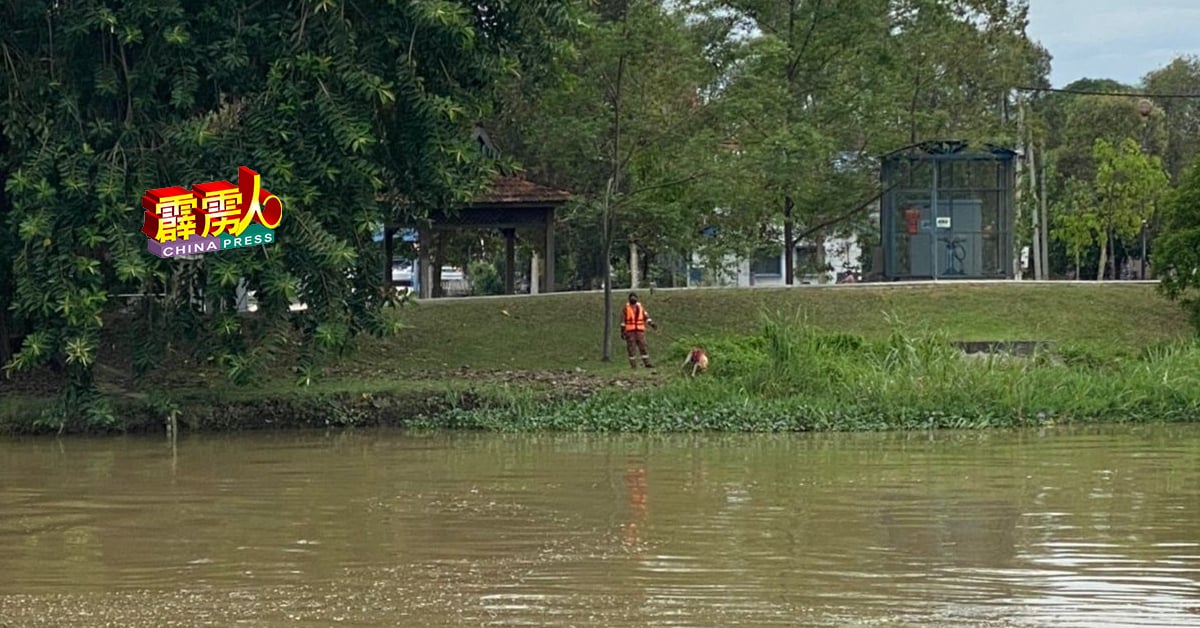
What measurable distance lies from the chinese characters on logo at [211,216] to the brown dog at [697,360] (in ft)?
24.8

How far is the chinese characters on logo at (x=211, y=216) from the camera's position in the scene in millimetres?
22188

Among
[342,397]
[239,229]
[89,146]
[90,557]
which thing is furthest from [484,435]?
[90,557]

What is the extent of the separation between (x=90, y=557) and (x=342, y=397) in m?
12.2

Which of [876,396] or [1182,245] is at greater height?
[1182,245]

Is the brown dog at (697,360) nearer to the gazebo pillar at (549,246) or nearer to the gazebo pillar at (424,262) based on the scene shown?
the gazebo pillar at (549,246)

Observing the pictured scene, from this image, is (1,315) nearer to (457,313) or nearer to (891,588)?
(457,313)

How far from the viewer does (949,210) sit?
1416 inches

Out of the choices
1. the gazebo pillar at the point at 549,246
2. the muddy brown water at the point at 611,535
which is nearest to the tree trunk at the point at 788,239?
the gazebo pillar at the point at 549,246

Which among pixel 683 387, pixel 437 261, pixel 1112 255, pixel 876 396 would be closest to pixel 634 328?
pixel 683 387

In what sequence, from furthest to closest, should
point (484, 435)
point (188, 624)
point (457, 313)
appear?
point (457, 313)
point (484, 435)
point (188, 624)

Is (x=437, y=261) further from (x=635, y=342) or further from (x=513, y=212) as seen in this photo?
(x=635, y=342)

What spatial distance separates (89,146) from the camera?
22844 mm

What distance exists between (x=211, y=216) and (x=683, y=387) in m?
7.64

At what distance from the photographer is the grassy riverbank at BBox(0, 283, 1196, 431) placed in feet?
76.1
